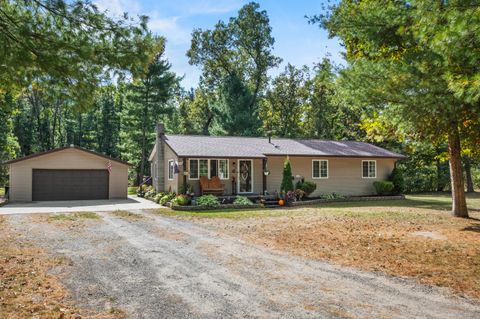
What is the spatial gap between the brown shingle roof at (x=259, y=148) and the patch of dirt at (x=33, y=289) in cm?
1270

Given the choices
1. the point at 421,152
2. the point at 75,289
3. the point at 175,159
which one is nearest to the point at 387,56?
the point at 75,289

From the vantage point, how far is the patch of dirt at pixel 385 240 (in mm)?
7367

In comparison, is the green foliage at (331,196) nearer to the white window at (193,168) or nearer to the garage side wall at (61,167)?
the white window at (193,168)

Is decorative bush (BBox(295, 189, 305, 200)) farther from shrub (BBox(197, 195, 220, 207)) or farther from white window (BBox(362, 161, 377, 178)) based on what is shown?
white window (BBox(362, 161, 377, 178))

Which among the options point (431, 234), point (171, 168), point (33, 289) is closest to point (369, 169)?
point (171, 168)

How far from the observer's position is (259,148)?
24250mm

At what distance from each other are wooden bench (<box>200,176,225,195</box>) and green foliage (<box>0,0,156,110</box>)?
14.1m

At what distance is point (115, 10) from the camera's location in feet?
22.2

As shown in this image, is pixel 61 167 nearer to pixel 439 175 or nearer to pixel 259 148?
pixel 259 148

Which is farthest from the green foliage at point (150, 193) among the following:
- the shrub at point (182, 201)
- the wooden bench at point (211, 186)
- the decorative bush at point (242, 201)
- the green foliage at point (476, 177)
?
the green foliage at point (476, 177)

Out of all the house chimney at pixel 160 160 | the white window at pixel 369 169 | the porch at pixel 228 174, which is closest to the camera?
the porch at pixel 228 174

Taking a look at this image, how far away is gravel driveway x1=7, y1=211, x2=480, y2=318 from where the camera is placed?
516cm

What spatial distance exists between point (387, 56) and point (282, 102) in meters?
31.9

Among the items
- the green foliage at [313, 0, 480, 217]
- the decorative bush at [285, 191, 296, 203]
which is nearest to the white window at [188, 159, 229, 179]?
the decorative bush at [285, 191, 296, 203]
